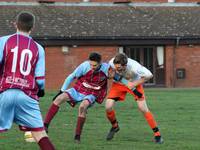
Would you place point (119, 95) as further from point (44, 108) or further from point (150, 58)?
point (150, 58)

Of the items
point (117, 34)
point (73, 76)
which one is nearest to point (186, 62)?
point (117, 34)

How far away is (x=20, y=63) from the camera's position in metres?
8.70

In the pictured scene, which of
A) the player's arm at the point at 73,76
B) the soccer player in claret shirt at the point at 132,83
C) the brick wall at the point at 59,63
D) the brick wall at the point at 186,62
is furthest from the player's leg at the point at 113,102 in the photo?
the brick wall at the point at 186,62

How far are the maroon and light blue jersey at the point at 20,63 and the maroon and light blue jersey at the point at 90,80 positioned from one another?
4156 mm

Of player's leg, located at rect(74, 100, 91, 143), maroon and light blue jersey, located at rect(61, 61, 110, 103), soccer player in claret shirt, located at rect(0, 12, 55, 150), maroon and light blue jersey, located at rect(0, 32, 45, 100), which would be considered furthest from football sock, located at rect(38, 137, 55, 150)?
maroon and light blue jersey, located at rect(61, 61, 110, 103)

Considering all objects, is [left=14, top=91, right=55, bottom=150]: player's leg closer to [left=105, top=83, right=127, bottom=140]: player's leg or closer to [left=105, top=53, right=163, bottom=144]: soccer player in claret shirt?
[left=105, top=53, right=163, bottom=144]: soccer player in claret shirt

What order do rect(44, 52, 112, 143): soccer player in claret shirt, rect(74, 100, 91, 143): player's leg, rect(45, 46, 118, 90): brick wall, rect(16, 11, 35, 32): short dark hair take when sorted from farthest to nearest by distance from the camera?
rect(45, 46, 118, 90): brick wall < rect(44, 52, 112, 143): soccer player in claret shirt < rect(74, 100, 91, 143): player's leg < rect(16, 11, 35, 32): short dark hair

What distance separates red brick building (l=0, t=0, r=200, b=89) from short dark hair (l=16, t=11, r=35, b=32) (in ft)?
95.9

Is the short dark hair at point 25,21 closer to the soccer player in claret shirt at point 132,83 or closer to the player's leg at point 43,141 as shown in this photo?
the player's leg at point 43,141

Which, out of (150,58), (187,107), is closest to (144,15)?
(150,58)

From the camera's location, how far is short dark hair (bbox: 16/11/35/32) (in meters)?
8.64

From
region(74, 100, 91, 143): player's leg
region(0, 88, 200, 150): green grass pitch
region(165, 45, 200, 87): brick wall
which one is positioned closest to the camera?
region(0, 88, 200, 150): green grass pitch

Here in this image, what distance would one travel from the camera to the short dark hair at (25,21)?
8.64 metres

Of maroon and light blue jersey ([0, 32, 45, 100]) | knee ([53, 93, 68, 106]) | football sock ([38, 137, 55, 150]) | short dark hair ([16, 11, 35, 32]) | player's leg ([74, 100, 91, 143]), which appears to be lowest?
football sock ([38, 137, 55, 150])
